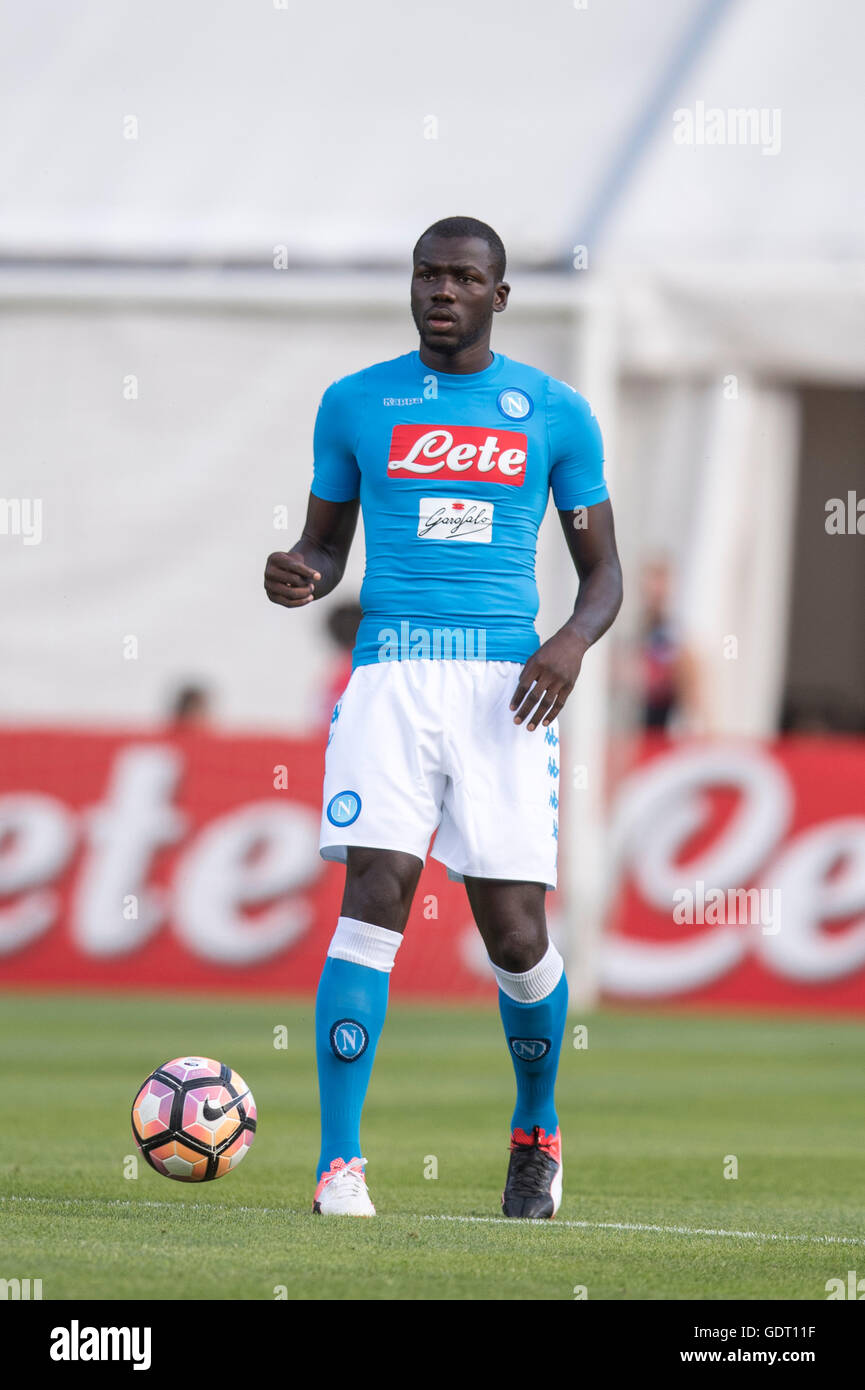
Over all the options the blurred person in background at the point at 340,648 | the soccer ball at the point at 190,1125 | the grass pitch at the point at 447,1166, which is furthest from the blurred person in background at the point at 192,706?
the soccer ball at the point at 190,1125

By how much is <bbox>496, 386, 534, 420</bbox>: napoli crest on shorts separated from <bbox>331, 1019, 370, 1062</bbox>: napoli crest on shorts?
5.17ft

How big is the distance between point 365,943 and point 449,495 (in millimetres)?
1141

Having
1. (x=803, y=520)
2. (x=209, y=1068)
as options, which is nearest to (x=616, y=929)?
(x=803, y=520)

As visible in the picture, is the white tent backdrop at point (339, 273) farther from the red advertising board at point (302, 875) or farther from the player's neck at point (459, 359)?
the player's neck at point (459, 359)

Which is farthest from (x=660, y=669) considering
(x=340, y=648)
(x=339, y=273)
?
(x=339, y=273)

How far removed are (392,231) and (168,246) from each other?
1.48 m

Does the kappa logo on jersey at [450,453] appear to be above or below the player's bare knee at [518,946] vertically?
above

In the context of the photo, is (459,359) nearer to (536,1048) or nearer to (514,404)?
(514,404)

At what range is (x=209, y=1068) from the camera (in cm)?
615

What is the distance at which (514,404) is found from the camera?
5965 millimetres

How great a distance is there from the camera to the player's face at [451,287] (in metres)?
5.82

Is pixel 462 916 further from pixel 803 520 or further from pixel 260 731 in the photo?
pixel 803 520

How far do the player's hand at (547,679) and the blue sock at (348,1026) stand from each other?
2.12 ft
